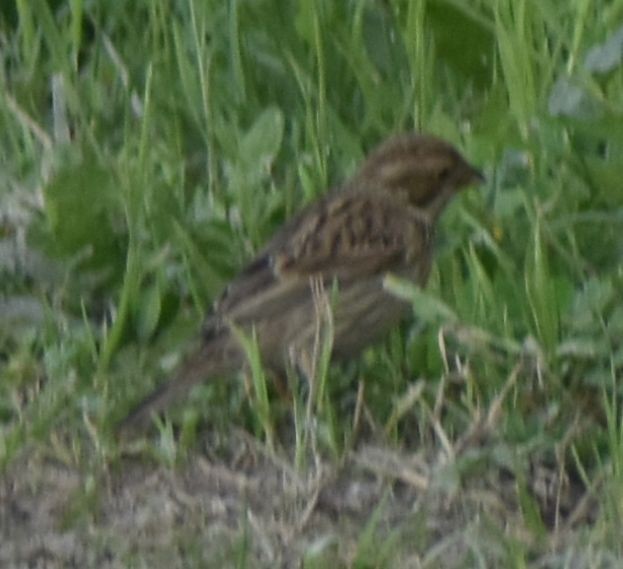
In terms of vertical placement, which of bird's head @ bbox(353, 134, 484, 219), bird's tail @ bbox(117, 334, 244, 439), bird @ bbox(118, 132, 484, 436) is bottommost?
bird's tail @ bbox(117, 334, 244, 439)

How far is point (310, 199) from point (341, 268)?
43 centimetres

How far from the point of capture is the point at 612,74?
4.58 metres

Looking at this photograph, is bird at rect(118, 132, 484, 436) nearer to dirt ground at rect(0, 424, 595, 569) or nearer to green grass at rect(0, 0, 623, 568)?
green grass at rect(0, 0, 623, 568)

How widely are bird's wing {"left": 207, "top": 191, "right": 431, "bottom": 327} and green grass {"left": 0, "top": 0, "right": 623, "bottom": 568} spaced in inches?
4.6

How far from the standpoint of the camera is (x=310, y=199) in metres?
4.70

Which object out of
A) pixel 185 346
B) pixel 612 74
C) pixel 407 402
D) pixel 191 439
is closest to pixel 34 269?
pixel 185 346

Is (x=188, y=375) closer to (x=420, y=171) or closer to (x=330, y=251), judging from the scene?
(x=330, y=251)

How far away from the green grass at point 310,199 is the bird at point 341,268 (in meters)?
0.08

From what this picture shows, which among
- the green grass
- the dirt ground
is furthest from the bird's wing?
the dirt ground

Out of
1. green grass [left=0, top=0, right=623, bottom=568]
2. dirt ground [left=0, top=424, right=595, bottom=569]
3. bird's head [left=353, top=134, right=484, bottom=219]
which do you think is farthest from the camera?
bird's head [left=353, top=134, right=484, bottom=219]

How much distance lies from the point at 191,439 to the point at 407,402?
450 mm

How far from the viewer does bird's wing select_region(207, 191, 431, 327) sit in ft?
13.7

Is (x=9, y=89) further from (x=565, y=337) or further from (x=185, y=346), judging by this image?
(x=565, y=337)

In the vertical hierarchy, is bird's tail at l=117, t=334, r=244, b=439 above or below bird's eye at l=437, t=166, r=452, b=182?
below
